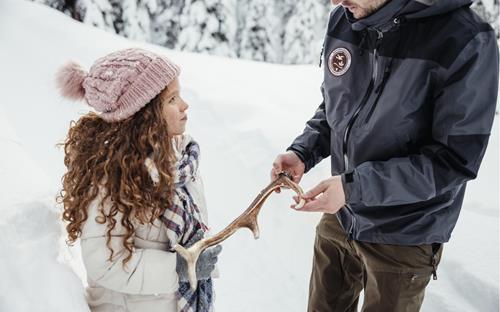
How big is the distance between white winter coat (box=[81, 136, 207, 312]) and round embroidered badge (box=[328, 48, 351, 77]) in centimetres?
112

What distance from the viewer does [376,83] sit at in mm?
1924

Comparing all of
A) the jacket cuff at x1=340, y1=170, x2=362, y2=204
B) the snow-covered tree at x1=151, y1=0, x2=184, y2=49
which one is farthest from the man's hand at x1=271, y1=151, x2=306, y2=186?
the snow-covered tree at x1=151, y1=0, x2=184, y2=49

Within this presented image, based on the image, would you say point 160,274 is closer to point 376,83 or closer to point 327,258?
point 327,258

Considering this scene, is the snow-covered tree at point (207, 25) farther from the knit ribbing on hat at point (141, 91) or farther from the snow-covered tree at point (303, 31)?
the knit ribbing on hat at point (141, 91)

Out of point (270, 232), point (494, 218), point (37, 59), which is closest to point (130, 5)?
point (37, 59)

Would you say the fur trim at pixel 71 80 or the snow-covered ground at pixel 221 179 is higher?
the fur trim at pixel 71 80

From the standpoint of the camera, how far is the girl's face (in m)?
2.06

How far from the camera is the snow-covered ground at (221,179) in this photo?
182cm

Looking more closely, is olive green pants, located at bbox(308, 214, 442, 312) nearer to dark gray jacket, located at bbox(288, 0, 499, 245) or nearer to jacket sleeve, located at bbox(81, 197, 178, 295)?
dark gray jacket, located at bbox(288, 0, 499, 245)

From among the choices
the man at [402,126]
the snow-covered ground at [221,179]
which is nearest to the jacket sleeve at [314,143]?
the man at [402,126]

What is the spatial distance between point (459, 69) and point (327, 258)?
4.25ft

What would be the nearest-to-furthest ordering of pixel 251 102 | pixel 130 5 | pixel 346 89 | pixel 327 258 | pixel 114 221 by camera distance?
pixel 114 221
pixel 346 89
pixel 327 258
pixel 251 102
pixel 130 5

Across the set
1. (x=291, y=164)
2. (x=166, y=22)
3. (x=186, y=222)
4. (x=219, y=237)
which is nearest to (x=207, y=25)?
(x=166, y=22)

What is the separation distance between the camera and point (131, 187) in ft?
6.12
